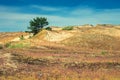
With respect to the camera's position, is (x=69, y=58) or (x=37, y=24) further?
(x=37, y=24)

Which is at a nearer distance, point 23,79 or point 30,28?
point 23,79

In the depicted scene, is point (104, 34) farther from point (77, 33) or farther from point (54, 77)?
point (54, 77)

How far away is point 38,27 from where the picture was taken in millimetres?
94875

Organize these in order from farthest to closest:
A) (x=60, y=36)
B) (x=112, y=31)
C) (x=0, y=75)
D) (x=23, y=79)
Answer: (x=112, y=31)
(x=60, y=36)
(x=0, y=75)
(x=23, y=79)

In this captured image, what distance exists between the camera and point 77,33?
85.6 meters

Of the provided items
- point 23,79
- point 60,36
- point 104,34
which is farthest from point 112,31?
point 23,79

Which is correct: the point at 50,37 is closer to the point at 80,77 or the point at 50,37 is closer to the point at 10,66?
the point at 10,66

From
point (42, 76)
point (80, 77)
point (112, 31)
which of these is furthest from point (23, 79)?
point (112, 31)

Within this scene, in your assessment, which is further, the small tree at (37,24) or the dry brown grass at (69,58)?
the small tree at (37,24)

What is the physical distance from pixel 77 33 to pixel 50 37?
8064 mm

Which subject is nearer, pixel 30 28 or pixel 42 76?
pixel 42 76

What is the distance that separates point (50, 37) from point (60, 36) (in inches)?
116

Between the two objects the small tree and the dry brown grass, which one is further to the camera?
the small tree

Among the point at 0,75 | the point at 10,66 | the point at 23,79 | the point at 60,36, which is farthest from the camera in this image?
the point at 60,36
